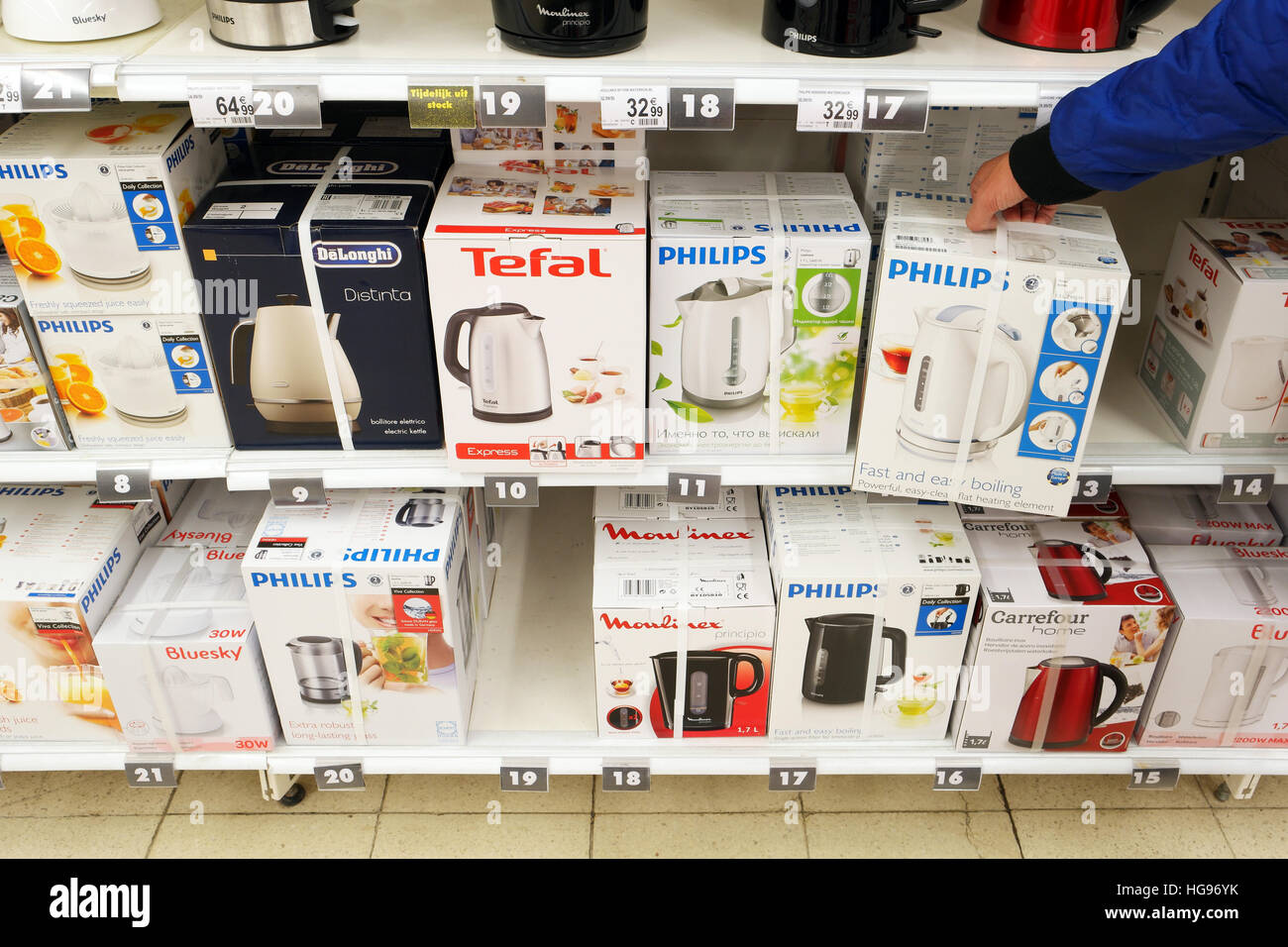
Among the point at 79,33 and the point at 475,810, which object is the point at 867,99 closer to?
the point at 79,33

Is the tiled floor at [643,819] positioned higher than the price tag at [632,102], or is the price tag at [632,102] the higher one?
the price tag at [632,102]

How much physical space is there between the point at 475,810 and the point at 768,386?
3.57 feet

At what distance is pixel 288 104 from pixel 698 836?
1501mm

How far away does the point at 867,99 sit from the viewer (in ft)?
4.41

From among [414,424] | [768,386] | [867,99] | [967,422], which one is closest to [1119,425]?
[967,422]

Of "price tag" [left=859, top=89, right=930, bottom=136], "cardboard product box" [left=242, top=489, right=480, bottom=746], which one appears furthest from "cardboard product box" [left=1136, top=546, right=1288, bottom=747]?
"cardboard product box" [left=242, top=489, right=480, bottom=746]

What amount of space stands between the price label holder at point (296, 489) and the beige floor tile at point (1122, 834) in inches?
58.8

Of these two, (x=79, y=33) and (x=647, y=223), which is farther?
(x=647, y=223)

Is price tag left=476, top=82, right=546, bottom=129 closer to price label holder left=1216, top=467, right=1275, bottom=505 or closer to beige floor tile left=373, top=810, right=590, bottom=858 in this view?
price label holder left=1216, top=467, right=1275, bottom=505

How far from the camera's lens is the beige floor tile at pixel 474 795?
2.10 meters

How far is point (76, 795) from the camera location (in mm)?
2109

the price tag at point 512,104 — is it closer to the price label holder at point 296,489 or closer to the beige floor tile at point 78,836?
the price label holder at point 296,489

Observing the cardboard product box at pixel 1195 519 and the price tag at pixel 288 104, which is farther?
the cardboard product box at pixel 1195 519

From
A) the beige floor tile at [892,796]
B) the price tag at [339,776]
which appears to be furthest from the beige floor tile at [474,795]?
the beige floor tile at [892,796]
